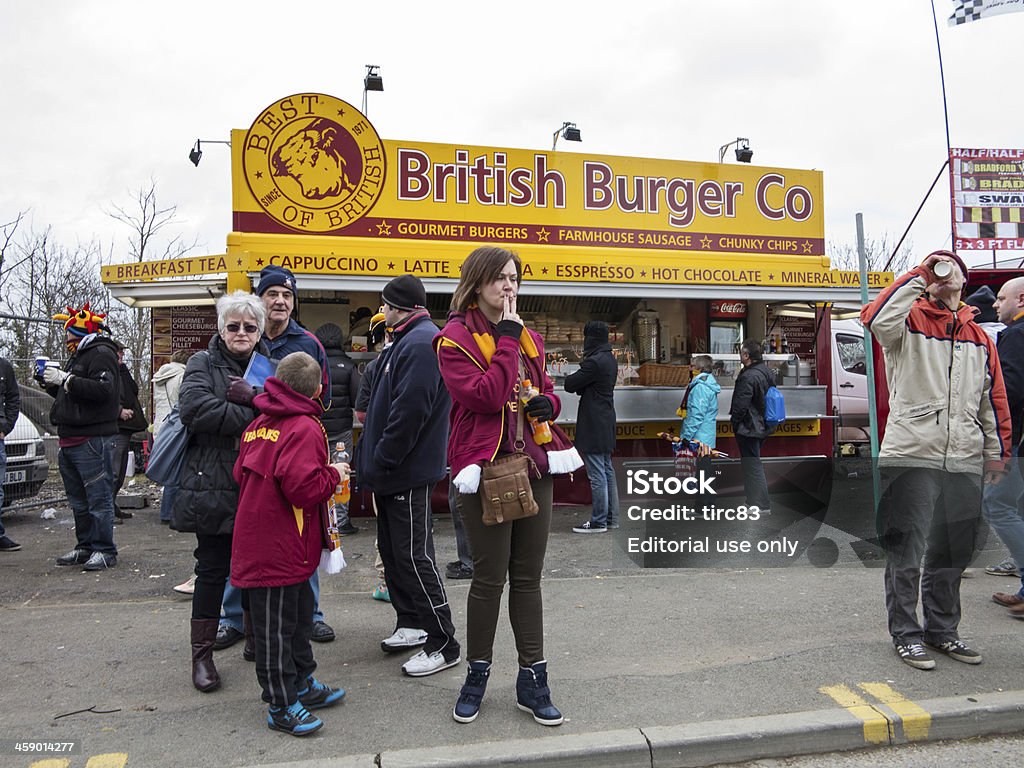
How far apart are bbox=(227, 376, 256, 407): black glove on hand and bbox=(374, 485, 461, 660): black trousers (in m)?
0.79

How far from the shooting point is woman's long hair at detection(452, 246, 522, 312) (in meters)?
3.26

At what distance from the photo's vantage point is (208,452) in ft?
12.2

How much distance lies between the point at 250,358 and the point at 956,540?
12.1ft

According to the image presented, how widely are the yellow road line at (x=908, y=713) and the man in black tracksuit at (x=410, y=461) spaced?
1990mm

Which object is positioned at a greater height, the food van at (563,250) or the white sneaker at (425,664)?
the food van at (563,250)

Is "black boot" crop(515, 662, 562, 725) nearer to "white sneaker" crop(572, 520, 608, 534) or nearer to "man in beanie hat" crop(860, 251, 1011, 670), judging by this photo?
"man in beanie hat" crop(860, 251, 1011, 670)

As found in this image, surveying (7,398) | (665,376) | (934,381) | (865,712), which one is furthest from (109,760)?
(665,376)

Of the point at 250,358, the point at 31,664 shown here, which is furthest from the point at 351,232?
the point at 31,664

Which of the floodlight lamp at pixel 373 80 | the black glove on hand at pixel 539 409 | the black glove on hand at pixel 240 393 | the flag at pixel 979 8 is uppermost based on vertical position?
the flag at pixel 979 8

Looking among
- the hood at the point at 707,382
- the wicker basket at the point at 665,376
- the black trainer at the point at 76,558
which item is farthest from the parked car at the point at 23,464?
the hood at the point at 707,382

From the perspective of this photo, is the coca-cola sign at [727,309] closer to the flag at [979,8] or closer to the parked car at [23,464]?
the flag at [979,8]

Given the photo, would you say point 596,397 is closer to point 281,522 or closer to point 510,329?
point 510,329

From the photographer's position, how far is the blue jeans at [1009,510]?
184 inches

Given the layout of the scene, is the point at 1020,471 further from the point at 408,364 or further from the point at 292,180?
the point at 292,180
